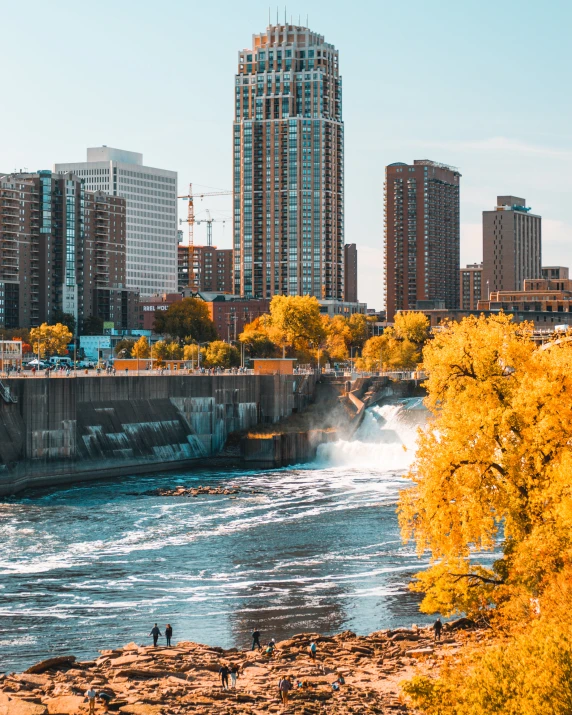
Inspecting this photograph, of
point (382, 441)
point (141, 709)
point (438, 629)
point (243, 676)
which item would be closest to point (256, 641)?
point (243, 676)

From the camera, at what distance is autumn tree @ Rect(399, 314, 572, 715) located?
37.1m

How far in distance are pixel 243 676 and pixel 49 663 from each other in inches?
308

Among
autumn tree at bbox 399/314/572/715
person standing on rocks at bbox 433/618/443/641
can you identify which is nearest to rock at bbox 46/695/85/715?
autumn tree at bbox 399/314/572/715

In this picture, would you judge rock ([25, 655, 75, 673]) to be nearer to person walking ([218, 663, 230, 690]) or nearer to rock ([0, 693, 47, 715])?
rock ([0, 693, 47, 715])

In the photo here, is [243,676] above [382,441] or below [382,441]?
below

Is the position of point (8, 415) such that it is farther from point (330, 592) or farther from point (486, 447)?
point (486, 447)

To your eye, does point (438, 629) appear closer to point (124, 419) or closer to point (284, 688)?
point (284, 688)

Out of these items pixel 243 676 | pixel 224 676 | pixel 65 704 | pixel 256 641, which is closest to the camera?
pixel 65 704

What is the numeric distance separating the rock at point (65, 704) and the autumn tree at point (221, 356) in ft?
479

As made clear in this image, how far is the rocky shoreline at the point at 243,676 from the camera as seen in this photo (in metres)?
39.0

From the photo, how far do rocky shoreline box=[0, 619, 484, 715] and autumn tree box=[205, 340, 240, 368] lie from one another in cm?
13677

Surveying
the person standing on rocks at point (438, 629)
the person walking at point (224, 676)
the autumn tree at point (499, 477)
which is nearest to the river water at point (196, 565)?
the person standing on rocks at point (438, 629)

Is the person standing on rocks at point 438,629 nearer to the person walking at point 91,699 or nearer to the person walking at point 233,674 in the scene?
the person walking at point 233,674

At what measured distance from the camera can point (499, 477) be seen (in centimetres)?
4050
